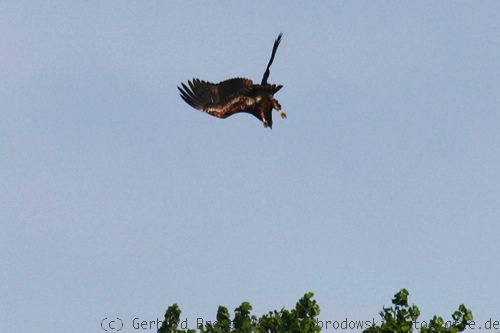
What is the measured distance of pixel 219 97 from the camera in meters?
73.6

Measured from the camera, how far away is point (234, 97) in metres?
73.6

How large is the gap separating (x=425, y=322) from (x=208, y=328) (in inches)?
240

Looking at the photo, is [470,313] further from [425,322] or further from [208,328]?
[208,328]

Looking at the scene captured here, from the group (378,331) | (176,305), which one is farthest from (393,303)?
(176,305)

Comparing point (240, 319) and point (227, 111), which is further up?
point (227, 111)

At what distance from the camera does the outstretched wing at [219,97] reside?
241ft

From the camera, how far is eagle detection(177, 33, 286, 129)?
73.2 meters

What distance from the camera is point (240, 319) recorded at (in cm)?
7475

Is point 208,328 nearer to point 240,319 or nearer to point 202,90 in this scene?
point 240,319

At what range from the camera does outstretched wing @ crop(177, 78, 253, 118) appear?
241 feet

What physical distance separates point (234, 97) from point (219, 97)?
1.36ft

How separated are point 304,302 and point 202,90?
264 inches

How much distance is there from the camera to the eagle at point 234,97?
73.2m

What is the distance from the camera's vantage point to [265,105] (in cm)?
Answer: 7319
